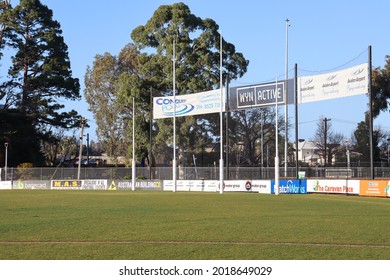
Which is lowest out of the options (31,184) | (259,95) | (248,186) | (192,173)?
(31,184)

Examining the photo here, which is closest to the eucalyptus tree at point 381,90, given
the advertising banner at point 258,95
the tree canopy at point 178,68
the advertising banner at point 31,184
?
the tree canopy at point 178,68

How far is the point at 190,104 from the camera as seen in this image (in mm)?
51312

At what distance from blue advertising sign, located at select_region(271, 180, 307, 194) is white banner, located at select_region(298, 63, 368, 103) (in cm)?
619

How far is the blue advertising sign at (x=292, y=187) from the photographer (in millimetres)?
43375

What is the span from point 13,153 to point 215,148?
28.0m

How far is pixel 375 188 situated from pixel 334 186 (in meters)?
4.13

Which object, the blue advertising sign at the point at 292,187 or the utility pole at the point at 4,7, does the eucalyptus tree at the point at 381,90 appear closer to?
the blue advertising sign at the point at 292,187

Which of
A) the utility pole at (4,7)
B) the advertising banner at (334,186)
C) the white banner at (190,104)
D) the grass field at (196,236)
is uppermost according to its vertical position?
the utility pole at (4,7)

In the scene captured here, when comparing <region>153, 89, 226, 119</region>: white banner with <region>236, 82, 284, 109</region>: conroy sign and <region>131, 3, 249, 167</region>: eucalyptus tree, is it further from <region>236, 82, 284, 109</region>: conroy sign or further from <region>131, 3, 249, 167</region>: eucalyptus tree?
<region>131, 3, 249, 167</region>: eucalyptus tree

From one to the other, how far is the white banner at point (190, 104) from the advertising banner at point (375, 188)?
14.2 meters

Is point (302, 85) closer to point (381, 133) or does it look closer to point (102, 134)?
point (102, 134)

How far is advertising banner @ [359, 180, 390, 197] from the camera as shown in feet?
118

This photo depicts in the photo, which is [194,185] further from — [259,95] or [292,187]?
[292,187]

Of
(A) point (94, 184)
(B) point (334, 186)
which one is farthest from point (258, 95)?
(A) point (94, 184)
